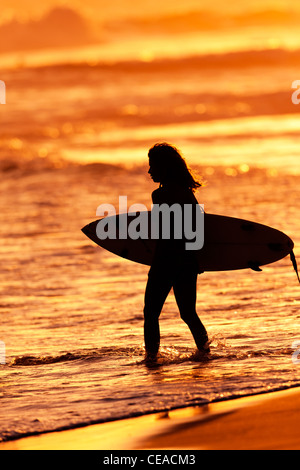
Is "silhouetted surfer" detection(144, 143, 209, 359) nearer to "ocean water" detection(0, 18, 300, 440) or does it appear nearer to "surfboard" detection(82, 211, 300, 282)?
"ocean water" detection(0, 18, 300, 440)

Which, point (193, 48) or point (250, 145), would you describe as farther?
point (193, 48)

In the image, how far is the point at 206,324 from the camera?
28.5ft

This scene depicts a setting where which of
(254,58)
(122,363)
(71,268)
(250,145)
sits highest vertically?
(254,58)

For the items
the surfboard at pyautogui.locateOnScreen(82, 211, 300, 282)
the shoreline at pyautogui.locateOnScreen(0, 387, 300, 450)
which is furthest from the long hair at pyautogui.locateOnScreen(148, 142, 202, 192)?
the shoreline at pyautogui.locateOnScreen(0, 387, 300, 450)

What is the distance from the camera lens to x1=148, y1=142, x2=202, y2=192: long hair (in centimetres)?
719

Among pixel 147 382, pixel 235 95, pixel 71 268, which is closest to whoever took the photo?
pixel 147 382

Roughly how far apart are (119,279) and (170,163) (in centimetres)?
401

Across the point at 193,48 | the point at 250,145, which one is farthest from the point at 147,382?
the point at 193,48

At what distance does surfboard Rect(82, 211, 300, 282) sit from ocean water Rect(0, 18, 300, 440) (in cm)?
59

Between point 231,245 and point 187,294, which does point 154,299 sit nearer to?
point 187,294

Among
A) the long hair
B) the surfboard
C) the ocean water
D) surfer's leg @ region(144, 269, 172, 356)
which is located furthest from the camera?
the surfboard
